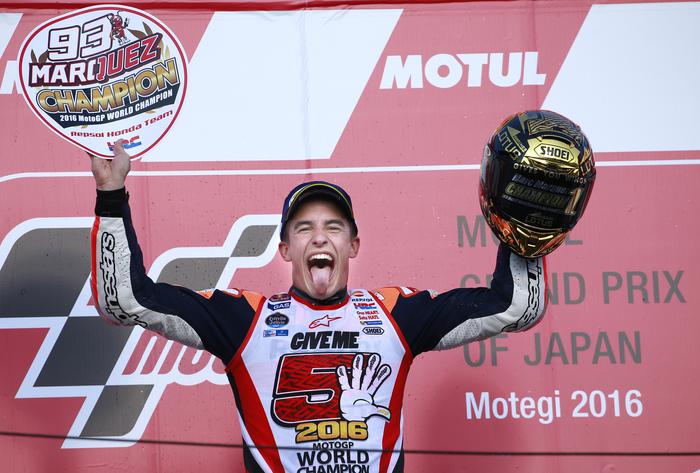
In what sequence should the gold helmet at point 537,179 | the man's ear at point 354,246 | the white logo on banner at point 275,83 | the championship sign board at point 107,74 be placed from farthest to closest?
the white logo on banner at point 275,83
the championship sign board at point 107,74
the man's ear at point 354,246
the gold helmet at point 537,179

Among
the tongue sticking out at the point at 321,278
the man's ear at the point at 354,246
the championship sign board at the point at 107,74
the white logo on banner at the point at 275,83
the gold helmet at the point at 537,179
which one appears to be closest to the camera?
the gold helmet at the point at 537,179

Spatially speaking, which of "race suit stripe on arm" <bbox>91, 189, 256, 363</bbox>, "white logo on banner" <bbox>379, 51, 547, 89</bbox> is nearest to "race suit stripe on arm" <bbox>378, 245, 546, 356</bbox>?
"race suit stripe on arm" <bbox>91, 189, 256, 363</bbox>

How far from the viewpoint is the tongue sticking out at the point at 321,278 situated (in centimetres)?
196

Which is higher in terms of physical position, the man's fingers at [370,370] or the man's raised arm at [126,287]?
the man's raised arm at [126,287]

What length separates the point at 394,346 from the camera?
6.53ft

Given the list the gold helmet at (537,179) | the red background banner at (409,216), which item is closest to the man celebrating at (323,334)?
the gold helmet at (537,179)

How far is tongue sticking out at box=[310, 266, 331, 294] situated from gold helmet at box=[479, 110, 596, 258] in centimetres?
40

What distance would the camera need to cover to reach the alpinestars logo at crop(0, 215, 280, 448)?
2.55 m

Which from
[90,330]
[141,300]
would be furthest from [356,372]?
[90,330]

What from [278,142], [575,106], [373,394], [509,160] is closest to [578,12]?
[575,106]

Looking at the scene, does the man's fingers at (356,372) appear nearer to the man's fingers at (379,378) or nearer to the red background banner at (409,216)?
the man's fingers at (379,378)

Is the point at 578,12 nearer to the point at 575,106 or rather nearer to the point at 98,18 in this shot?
the point at 575,106

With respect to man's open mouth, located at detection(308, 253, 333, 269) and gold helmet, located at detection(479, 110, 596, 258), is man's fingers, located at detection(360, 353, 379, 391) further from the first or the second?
gold helmet, located at detection(479, 110, 596, 258)

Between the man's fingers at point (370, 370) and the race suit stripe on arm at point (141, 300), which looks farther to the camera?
the man's fingers at point (370, 370)
